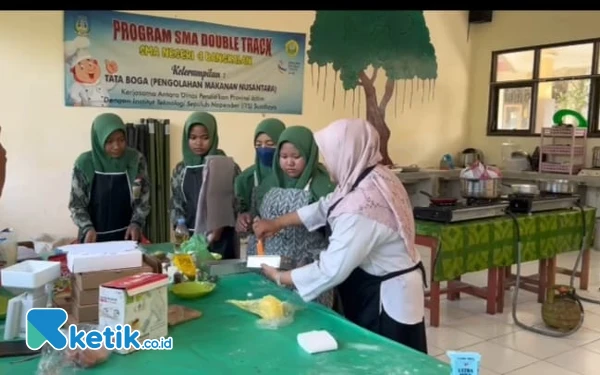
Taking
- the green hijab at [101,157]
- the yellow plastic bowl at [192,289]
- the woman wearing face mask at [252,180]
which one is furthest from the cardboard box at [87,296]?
the green hijab at [101,157]

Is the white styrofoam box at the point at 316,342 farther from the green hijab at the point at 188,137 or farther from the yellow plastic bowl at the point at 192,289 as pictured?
the green hijab at the point at 188,137

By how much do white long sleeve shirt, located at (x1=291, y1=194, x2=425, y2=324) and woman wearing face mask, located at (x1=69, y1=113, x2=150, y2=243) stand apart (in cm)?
127

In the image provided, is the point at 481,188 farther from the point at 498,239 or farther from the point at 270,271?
the point at 270,271

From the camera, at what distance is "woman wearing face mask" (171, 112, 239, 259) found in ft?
8.96

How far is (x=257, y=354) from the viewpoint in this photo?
4.41ft

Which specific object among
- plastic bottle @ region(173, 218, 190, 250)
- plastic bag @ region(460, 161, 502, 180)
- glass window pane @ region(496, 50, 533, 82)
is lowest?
plastic bottle @ region(173, 218, 190, 250)

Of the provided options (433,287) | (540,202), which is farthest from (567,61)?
(433,287)

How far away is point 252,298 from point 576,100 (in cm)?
603

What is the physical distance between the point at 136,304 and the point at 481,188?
3037 mm

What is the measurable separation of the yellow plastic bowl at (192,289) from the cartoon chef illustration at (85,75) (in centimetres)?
345

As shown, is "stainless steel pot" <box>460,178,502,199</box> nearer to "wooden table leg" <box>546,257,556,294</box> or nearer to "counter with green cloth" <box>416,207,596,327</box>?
"counter with green cloth" <box>416,207,596,327</box>

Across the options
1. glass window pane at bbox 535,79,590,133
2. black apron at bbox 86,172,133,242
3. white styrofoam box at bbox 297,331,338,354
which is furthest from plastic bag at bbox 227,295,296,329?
glass window pane at bbox 535,79,590,133

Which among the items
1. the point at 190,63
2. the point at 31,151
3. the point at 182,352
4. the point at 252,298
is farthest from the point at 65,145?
the point at 182,352

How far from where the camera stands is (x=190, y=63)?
17.1ft
